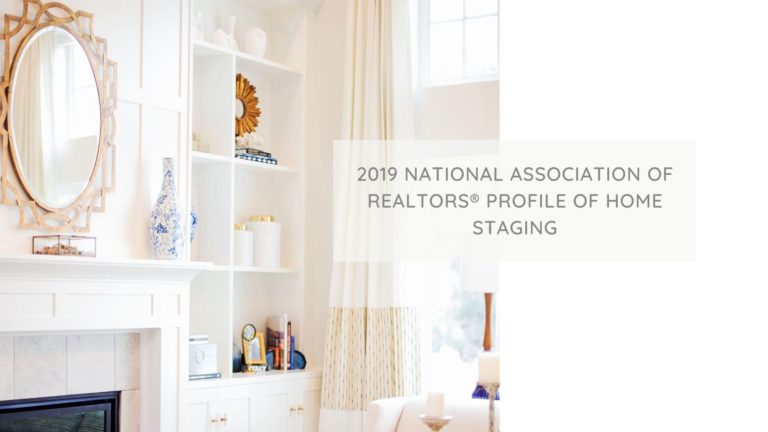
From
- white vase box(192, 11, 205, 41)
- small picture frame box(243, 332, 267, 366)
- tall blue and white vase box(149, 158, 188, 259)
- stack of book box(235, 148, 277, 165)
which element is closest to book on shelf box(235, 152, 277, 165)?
stack of book box(235, 148, 277, 165)

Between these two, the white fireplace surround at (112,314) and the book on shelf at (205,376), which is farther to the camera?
the book on shelf at (205,376)

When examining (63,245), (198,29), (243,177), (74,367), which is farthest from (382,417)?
(198,29)

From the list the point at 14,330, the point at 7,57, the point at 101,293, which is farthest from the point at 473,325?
the point at 7,57

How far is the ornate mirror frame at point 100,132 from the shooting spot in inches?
120

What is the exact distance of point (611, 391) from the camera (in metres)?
0.40

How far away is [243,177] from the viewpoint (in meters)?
4.56

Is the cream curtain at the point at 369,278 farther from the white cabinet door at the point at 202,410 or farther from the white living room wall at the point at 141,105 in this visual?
the white living room wall at the point at 141,105

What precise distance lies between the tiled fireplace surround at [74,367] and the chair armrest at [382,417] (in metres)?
1.00

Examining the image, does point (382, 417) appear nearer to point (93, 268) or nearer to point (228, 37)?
point (93, 268)

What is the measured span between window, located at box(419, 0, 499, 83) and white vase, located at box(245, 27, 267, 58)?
88 centimetres

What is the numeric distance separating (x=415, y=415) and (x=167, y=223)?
1.36m

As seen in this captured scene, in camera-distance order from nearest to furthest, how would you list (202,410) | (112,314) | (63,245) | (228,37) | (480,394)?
(63,245), (112,314), (202,410), (480,394), (228,37)

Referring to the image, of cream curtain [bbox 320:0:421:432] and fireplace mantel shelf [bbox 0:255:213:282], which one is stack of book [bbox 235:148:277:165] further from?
fireplace mantel shelf [bbox 0:255:213:282]

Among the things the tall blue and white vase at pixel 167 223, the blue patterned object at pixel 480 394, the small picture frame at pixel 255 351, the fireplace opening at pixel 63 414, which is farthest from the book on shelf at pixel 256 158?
the blue patterned object at pixel 480 394
